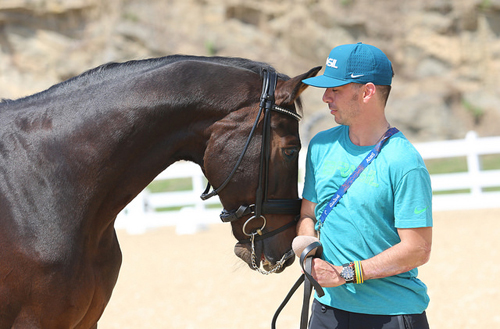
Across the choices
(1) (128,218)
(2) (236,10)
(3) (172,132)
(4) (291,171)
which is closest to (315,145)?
(4) (291,171)

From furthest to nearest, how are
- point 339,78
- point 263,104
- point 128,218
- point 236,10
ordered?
point 236,10 < point 128,218 < point 263,104 < point 339,78

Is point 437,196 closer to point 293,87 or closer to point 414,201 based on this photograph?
point 293,87

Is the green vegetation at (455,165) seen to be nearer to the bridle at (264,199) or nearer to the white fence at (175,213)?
the white fence at (175,213)

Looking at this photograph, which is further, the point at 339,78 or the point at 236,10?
the point at 236,10

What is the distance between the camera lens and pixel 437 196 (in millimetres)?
→ 10477

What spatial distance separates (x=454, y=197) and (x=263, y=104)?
8858mm

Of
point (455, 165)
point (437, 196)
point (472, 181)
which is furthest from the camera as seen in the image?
point (455, 165)

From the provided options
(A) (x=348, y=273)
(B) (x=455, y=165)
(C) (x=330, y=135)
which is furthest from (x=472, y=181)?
(B) (x=455, y=165)

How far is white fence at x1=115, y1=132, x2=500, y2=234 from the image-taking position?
1011 cm

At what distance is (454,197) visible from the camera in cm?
1019

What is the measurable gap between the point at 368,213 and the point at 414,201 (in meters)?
0.20

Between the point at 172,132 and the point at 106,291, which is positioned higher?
the point at 172,132

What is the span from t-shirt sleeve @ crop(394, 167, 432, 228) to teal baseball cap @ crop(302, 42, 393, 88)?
417 millimetres

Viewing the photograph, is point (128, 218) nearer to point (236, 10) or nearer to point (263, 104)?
point (263, 104)
